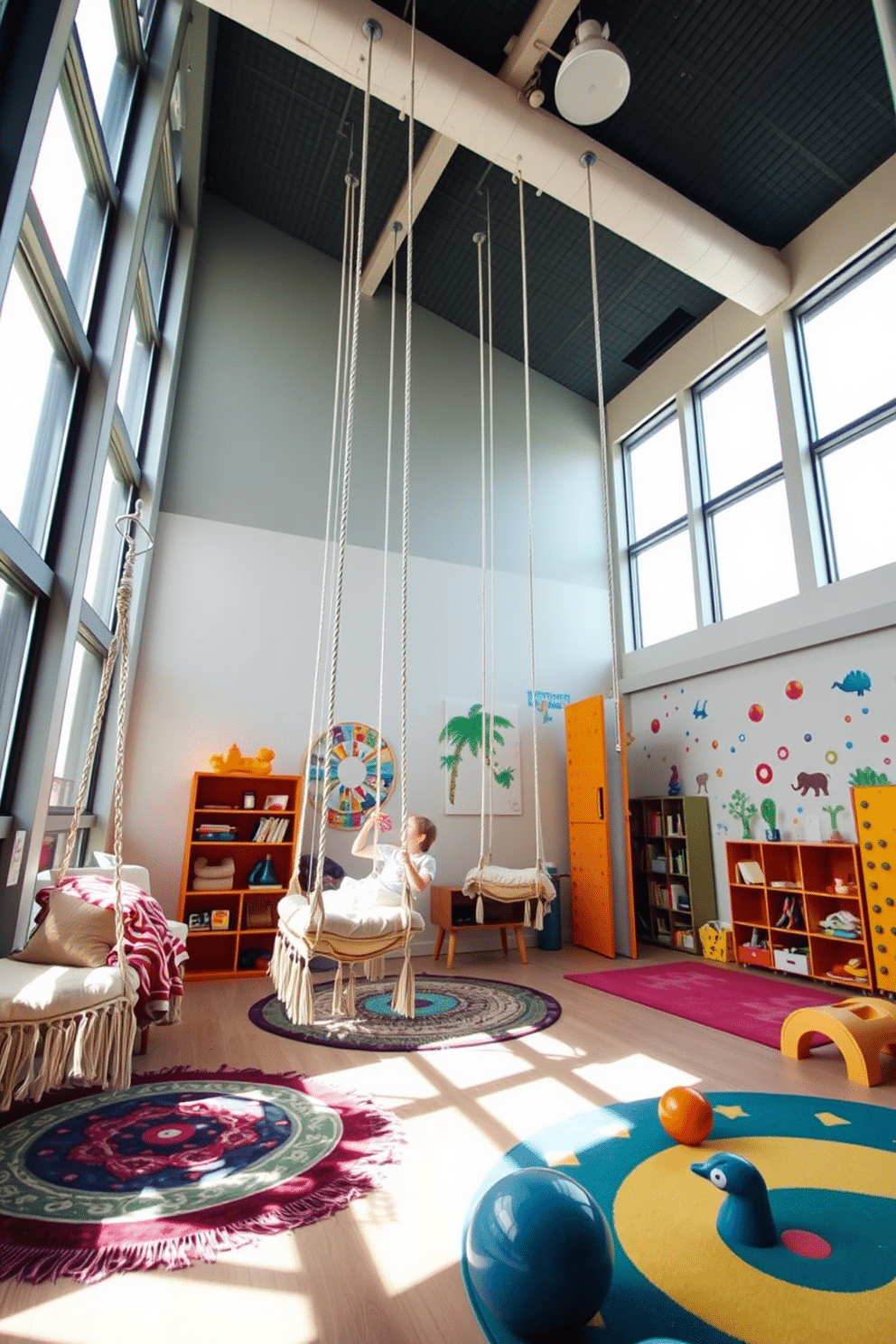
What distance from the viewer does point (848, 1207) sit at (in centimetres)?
183

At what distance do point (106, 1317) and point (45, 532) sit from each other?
9.85 ft

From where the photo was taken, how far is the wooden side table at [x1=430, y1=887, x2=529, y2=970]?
5156 millimetres

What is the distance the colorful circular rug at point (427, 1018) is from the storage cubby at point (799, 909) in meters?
1.80

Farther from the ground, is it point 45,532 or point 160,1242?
point 45,532

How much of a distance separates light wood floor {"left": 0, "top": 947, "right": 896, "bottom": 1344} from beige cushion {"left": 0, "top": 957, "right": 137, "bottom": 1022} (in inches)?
27.9

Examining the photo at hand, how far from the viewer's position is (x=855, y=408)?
5.05 meters

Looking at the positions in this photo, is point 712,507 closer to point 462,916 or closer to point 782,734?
point 782,734

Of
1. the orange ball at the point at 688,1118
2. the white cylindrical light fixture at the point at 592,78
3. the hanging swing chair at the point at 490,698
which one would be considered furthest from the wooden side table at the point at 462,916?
the white cylindrical light fixture at the point at 592,78

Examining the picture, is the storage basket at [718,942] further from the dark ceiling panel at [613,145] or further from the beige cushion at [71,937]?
the dark ceiling panel at [613,145]

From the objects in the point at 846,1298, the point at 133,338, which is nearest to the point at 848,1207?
the point at 846,1298

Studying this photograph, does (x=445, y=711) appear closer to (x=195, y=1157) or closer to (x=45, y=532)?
(x=45, y=532)

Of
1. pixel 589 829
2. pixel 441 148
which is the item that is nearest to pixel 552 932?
pixel 589 829

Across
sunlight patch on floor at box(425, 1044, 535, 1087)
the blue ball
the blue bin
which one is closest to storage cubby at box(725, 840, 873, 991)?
the blue bin

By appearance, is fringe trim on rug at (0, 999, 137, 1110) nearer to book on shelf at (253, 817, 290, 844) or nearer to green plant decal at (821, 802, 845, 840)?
book on shelf at (253, 817, 290, 844)
